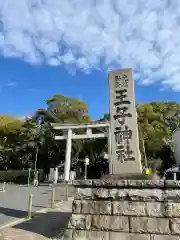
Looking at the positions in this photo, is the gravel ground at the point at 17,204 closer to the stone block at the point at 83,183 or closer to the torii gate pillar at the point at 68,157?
the stone block at the point at 83,183

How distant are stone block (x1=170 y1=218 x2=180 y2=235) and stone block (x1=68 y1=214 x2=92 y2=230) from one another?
166cm

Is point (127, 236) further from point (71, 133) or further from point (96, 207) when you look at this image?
point (71, 133)

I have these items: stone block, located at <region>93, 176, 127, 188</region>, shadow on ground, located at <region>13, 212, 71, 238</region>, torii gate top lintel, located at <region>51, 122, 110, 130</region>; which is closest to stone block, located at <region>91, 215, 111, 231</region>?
stone block, located at <region>93, 176, 127, 188</region>

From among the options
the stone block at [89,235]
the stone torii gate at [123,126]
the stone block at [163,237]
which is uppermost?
the stone torii gate at [123,126]

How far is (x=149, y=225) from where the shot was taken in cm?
460

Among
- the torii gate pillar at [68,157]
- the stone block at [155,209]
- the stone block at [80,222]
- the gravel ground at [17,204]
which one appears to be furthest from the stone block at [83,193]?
the torii gate pillar at [68,157]

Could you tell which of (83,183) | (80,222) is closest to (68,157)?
(83,183)

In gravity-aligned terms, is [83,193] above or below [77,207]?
above

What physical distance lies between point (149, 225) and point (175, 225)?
495mm

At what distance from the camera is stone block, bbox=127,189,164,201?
472 cm

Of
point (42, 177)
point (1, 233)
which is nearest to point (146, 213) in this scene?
point (1, 233)

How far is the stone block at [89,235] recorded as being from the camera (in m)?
4.76

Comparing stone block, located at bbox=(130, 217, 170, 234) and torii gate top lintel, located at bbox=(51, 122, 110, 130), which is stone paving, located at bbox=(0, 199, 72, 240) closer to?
stone block, located at bbox=(130, 217, 170, 234)

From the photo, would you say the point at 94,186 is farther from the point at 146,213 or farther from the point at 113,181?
the point at 146,213
